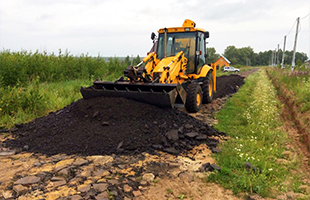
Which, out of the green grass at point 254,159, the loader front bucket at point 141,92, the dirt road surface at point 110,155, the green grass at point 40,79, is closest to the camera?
the dirt road surface at point 110,155

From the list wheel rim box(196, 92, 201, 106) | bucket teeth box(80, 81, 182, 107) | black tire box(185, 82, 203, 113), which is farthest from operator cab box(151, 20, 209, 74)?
bucket teeth box(80, 81, 182, 107)

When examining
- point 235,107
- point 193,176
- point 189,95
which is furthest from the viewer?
point 235,107

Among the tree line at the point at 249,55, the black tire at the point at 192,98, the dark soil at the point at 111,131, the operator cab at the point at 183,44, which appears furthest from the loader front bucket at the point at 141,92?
the tree line at the point at 249,55

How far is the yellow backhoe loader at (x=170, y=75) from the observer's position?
6812 millimetres

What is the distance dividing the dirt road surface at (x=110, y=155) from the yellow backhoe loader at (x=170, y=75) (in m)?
0.35

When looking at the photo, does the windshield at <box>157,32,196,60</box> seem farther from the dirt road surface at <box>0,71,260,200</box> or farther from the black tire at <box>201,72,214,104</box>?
the dirt road surface at <box>0,71,260,200</box>

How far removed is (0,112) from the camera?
7559 millimetres

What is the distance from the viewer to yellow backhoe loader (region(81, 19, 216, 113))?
6812 mm

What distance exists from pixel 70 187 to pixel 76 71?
12.9m

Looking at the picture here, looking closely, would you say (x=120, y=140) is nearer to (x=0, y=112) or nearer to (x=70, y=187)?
(x=70, y=187)

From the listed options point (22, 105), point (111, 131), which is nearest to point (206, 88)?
point (111, 131)

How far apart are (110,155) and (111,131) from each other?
83cm

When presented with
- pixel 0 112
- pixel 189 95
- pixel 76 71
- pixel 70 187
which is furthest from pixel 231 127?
pixel 76 71

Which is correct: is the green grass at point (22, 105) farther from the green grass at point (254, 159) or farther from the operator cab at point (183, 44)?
the green grass at point (254, 159)
